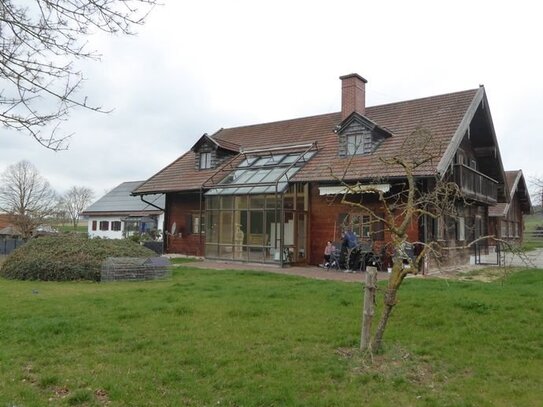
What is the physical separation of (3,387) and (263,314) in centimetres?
407

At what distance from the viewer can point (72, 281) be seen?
13016 mm

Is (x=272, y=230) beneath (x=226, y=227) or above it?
beneath

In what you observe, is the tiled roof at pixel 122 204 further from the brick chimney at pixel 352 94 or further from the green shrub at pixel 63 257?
the green shrub at pixel 63 257

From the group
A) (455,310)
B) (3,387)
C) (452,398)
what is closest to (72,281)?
(3,387)

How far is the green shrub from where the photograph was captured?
43.2 feet

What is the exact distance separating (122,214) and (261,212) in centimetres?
2748

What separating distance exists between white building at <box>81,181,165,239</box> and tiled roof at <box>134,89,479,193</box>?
14899 mm

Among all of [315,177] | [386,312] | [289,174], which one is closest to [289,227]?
[289,174]

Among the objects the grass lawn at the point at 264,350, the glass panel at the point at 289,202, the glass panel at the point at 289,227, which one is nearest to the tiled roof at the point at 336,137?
the glass panel at the point at 289,202

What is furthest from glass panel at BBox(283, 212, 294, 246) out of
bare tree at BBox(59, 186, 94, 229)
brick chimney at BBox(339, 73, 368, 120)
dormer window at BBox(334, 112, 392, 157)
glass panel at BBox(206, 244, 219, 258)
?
bare tree at BBox(59, 186, 94, 229)

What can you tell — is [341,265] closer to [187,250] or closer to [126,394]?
[187,250]

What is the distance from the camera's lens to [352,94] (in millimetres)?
19797

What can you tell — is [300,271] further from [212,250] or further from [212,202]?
[212,202]

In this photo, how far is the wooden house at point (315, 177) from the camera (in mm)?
16688
